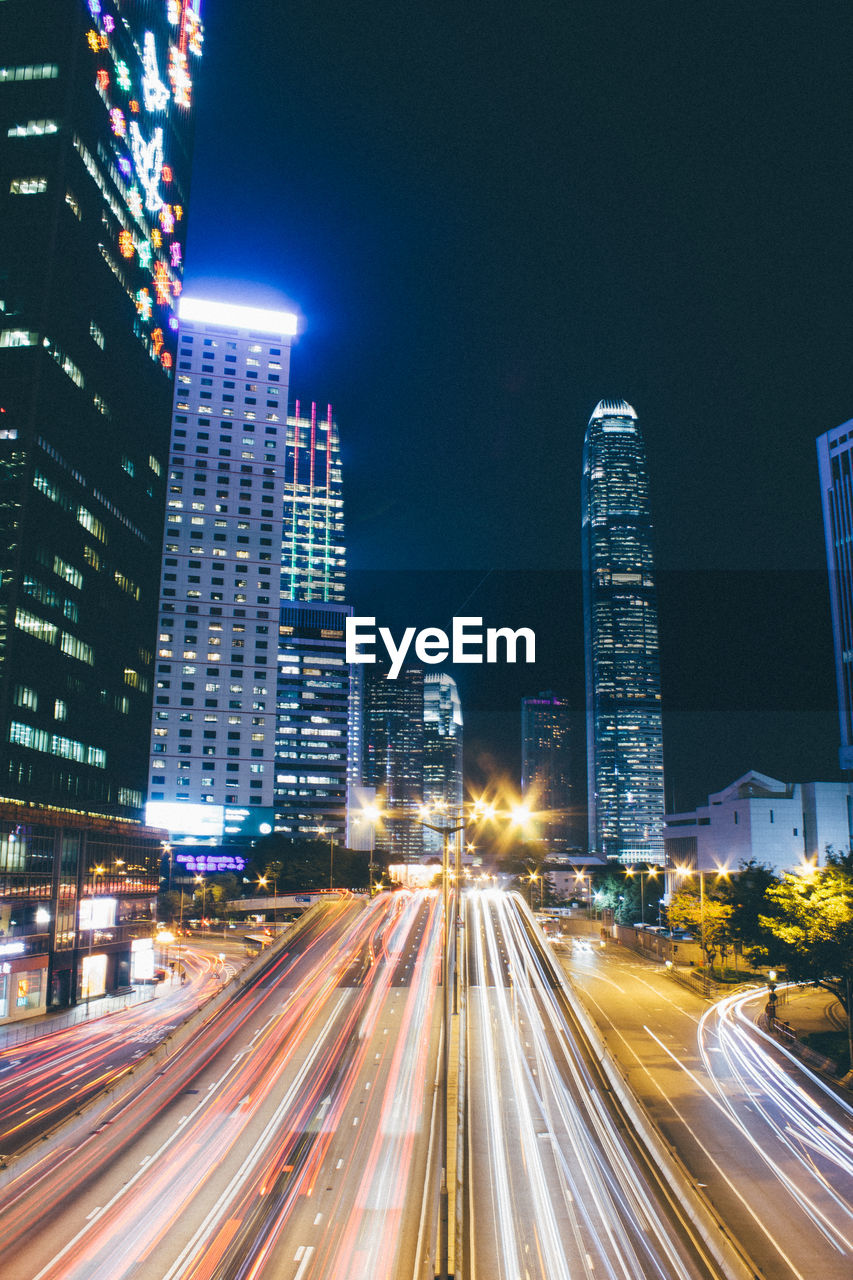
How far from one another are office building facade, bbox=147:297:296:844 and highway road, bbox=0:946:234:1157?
7926 centimetres

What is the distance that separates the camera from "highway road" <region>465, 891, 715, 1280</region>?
23.3 m

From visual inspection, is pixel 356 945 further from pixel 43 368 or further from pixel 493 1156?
pixel 43 368

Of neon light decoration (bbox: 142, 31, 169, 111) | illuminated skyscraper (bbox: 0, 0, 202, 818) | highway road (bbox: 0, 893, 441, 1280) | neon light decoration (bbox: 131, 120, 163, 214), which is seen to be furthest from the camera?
neon light decoration (bbox: 142, 31, 169, 111)

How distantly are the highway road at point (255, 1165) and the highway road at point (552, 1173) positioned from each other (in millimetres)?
2104

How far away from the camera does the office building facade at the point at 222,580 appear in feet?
511

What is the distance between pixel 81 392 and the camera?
3398 inches

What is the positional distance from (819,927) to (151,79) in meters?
110

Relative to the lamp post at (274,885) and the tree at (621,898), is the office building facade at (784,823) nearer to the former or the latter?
the tree at (621,898)

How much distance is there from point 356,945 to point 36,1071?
28021 mm

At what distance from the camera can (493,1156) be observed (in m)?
30.9

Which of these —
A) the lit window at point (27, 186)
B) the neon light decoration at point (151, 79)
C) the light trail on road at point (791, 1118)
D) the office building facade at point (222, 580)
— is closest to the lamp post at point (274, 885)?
the office building facade at point (222, 580)

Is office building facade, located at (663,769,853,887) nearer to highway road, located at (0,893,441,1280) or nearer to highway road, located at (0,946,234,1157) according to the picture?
highway road, located at (0,946,234,1157)

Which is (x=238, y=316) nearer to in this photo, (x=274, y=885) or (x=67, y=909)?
(x=274, y=885)

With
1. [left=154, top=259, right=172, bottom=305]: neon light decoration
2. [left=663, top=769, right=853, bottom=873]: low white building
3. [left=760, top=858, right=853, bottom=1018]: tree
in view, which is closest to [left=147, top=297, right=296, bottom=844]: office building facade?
[left=154, top=259, right=172, bottom=305]: neon light decoration
